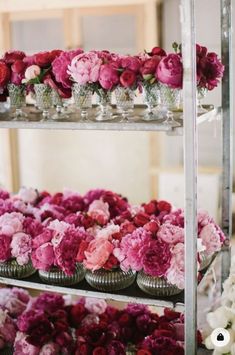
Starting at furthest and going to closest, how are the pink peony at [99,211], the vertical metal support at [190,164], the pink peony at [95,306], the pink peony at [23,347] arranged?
1. the pink peony at [95,306]
2. the pink peony at [99,211]
3. the pink peony at [23,347]
4. the vertical metal support at [190,164]

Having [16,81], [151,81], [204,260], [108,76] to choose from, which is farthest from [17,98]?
[204,260]

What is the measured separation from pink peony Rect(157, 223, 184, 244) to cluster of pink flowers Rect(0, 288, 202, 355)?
0.36m

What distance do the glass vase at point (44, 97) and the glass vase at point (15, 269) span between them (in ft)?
1.62

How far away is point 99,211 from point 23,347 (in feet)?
1.83

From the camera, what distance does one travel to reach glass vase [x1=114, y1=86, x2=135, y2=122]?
5.82 ft

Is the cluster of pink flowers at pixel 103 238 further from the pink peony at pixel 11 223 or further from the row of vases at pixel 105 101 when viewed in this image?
the row of vases at pixel 105 101

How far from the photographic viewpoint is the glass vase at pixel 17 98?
6.29 feet

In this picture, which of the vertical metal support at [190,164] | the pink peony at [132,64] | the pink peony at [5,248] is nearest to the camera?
the vertical metal support at [190,164]

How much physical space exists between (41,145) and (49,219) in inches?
123

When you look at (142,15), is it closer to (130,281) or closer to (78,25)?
(78,25)

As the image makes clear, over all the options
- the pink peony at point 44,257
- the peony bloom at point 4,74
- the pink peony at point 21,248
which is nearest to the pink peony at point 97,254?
the pink peony at point 44,257

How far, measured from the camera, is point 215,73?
5.82 feet

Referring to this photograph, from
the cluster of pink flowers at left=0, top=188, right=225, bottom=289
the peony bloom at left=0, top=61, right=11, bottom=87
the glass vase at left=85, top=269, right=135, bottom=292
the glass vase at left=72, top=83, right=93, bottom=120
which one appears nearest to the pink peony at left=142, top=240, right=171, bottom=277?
the cluster of pink flowers at left=0, top=188, right=225, bottom=289

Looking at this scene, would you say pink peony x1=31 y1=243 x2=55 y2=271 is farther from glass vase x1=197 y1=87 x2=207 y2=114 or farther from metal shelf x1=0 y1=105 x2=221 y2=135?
glass vase x1=197 y1=87 x2=207 y2=114
